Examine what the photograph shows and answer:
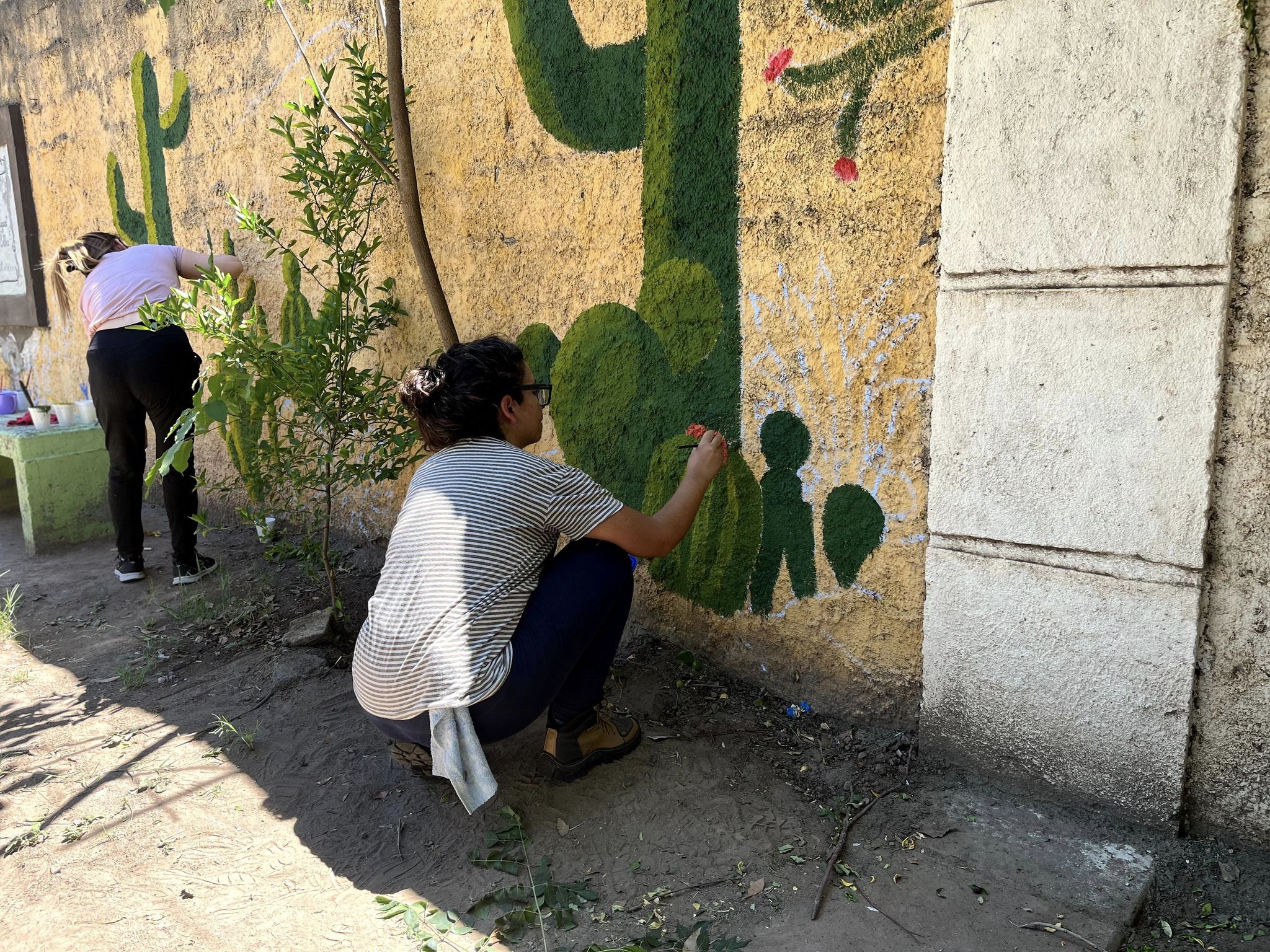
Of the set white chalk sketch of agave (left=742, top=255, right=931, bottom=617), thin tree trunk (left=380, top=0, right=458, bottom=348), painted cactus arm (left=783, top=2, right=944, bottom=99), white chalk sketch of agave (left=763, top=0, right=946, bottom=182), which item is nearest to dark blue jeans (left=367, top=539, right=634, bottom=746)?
white chalk sketch of agave (left=742, top=255, right=931, bottom=617)

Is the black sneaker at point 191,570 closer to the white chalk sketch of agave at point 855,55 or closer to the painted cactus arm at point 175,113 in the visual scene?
the painted cactus arm at point 175,113

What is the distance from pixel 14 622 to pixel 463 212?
8.45ft

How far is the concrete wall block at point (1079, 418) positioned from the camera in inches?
73.5

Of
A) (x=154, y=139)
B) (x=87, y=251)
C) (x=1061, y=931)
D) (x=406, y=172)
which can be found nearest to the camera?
(x=1061, y=931)

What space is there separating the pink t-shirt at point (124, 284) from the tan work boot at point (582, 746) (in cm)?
267

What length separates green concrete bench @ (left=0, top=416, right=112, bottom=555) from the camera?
473 cm

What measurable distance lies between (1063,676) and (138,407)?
3807 mm

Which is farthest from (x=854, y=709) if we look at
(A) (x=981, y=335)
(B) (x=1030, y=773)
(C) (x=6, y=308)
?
(C) (x=6, y=308)

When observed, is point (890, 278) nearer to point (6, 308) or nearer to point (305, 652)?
point (305, 652)

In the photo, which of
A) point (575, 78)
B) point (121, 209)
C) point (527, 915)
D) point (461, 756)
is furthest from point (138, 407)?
point (527, 915)

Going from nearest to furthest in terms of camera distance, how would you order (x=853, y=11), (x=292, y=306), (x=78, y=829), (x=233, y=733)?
1. (x=853, y=11)
2. (x=78, y=829)
3. (x=233, y=733)
4. (x=292, y=306)

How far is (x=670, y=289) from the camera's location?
2812mm

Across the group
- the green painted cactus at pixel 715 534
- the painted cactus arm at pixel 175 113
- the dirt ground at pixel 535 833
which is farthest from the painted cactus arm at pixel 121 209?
the green painted cactus at pixel 715 534

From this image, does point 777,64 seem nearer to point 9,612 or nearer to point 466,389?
point 466,389
